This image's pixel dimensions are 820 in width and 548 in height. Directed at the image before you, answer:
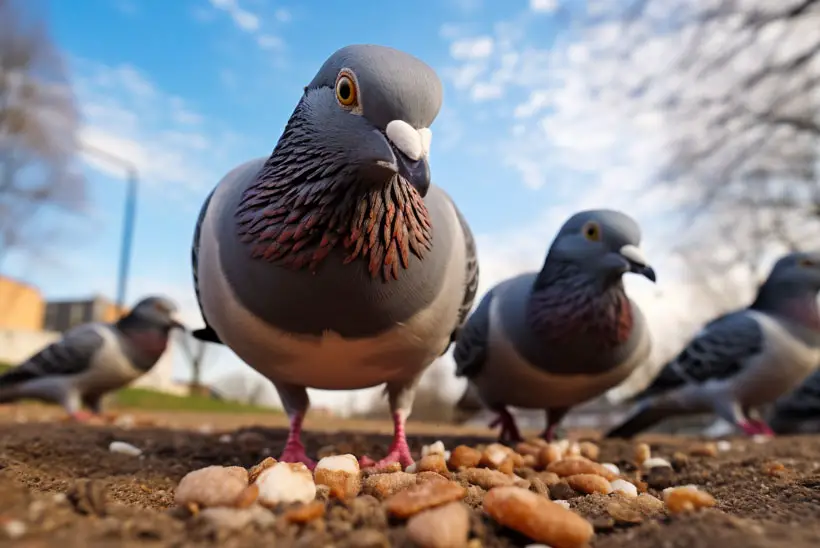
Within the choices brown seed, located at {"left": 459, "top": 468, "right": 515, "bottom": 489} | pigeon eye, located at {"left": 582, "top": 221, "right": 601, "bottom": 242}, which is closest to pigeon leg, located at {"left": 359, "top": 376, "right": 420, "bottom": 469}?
brown seed, located at {"left": 459, "top": 468, "right": 515, "bottom": 489}

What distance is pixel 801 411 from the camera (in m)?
6.86

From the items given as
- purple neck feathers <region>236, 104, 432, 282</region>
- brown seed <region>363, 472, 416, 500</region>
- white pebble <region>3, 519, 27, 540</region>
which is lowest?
brown seed <region>363, 472, 416, 500</region>

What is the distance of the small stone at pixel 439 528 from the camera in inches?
45.0

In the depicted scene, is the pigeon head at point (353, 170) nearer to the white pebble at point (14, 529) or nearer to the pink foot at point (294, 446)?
the pink foot at point (294, 446)

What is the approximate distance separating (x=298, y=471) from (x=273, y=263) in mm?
822

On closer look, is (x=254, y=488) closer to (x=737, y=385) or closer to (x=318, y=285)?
(x=318, y=285)

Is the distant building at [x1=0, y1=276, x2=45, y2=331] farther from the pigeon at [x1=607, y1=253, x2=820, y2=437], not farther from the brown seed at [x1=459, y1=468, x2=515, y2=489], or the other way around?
the brown seed at [x1=459, y1=468, x2=515, y2=489]

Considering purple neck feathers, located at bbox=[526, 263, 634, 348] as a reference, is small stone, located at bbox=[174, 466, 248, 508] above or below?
below

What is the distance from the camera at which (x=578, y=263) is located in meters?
3.50

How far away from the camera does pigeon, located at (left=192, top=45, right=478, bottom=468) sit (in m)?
1.87

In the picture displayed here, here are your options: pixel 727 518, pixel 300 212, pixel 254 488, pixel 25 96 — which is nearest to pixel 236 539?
pixel 254 488

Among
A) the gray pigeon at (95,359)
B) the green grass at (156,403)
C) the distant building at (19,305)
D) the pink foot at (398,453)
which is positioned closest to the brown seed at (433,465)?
the pink foot at (398,453)

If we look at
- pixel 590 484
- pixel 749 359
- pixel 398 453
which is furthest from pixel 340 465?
pixel 749 359

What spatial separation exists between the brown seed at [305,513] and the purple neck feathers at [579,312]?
2379 millimetres
